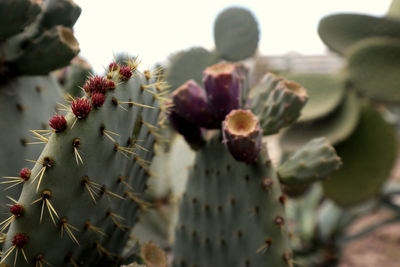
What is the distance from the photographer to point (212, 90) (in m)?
0.87

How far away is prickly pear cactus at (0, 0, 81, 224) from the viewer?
825mm

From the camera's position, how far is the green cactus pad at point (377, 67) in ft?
5.00

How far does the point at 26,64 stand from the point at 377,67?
1.29 metres

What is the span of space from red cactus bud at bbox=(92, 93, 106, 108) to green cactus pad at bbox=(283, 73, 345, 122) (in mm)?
1135

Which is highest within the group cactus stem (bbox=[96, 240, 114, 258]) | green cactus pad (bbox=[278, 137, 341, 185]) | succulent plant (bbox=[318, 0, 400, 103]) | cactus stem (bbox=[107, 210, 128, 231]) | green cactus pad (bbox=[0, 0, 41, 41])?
green cactus pad (bbox=[0, 0, 41, 41])

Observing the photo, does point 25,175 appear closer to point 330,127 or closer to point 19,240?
point 19,240

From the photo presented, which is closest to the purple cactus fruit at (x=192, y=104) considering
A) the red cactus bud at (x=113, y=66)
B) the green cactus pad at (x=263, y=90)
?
the green cactus pad at (x=263, y=90)

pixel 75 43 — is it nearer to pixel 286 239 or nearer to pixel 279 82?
pixel 279 82

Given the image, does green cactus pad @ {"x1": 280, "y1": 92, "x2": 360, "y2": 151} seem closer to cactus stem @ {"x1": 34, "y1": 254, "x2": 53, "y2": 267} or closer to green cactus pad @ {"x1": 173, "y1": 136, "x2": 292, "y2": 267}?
green cactus pad @ {"x1": 173, "y1": 136, "x2": 292, "y2": 267}

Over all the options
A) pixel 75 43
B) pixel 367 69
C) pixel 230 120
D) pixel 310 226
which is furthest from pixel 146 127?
pixel 310 226

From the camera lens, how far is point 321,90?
1680 millimetres

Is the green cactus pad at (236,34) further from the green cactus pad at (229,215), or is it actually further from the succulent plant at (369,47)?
the green cactus pad at (229,215)

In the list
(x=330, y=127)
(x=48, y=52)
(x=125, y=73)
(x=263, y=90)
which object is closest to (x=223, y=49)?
(x=263, y=90)

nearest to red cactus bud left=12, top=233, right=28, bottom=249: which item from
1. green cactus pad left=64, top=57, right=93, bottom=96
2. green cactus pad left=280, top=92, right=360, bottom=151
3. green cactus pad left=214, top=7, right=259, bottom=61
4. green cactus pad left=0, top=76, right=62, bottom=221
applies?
green cactus pad left=0, top=76, right=62, bottom=221
